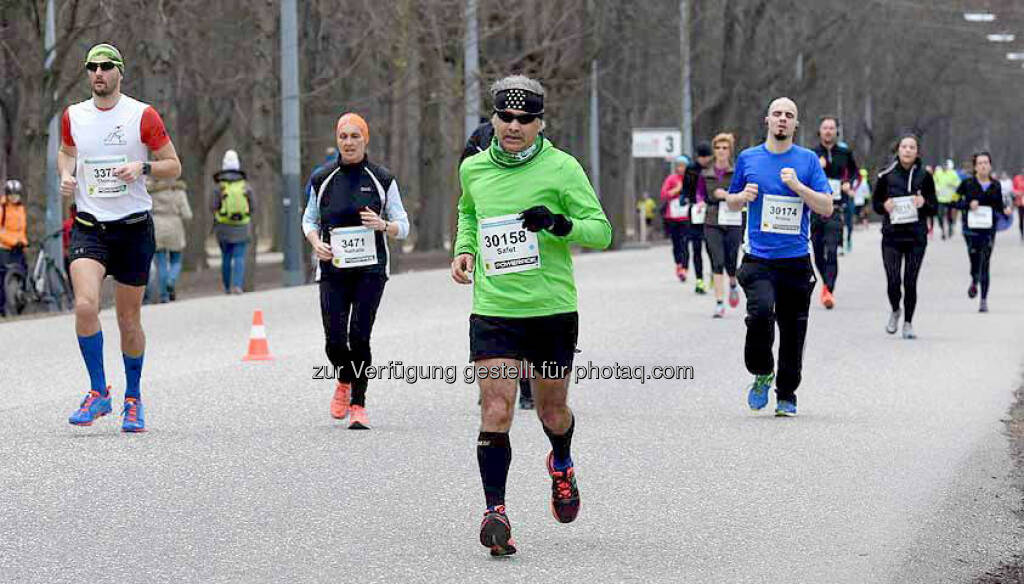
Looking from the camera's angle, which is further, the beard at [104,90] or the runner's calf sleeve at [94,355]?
the runner's calf sleeve at [94,355]

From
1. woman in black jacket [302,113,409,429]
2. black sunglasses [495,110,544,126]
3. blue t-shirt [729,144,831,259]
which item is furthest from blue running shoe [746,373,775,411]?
black sunglasses [495,110,544,126]

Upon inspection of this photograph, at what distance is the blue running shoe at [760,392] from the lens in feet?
38.1

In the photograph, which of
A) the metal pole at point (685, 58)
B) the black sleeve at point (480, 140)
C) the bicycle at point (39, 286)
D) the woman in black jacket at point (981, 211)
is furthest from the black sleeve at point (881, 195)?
the metal pole at point (685, 58)

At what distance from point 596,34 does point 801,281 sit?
30.0m

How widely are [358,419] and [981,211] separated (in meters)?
11.4

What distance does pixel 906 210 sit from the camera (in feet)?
54.0

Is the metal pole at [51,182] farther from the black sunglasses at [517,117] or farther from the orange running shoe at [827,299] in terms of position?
the black sunglasses at [517,117]

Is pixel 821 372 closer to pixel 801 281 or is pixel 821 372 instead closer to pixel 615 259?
pixel 801 281

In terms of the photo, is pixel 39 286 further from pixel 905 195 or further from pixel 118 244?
pixel 118 244

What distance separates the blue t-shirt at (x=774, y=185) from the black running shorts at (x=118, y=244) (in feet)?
11.5

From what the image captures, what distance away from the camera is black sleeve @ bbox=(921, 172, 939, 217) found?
16.3 meters

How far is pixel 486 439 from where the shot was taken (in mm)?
7254

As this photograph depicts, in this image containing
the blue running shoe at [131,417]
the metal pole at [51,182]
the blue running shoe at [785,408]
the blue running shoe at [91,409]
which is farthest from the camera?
the metal pole at [51,182]

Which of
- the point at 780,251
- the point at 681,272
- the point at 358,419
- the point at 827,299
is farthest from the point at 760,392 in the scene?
the point at 681,272
